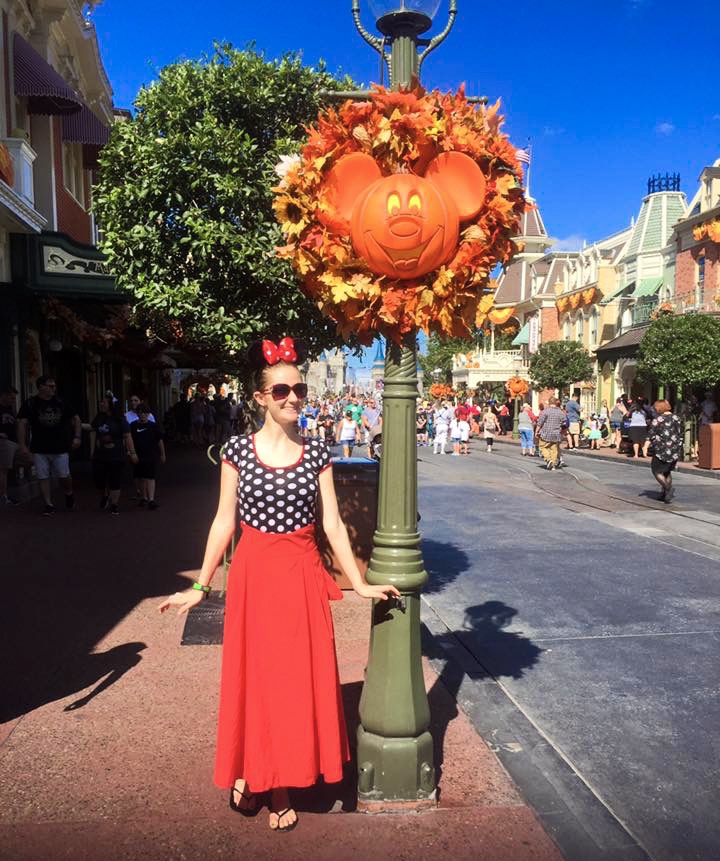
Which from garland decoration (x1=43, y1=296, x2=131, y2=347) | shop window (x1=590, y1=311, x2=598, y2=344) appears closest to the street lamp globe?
garland decoration (x1=43, y1=296, x2=131, y2=347)

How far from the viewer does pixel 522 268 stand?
4997 centimetres

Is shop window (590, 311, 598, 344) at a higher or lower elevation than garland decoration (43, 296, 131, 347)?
higher

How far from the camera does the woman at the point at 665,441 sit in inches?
438

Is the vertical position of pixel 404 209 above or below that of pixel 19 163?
below

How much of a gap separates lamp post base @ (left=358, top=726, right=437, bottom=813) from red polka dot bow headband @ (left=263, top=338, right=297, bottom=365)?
1.60m

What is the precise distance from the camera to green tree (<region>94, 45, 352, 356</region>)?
5.11 m

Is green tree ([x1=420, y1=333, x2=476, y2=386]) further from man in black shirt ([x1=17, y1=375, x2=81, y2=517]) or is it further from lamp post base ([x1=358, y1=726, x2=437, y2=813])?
lamp post base ([x1=358, y1=726, x2=437, y2=813])

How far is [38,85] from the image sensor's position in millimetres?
11281

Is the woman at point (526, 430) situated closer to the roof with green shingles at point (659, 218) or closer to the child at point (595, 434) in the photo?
the child at point (595, 434)

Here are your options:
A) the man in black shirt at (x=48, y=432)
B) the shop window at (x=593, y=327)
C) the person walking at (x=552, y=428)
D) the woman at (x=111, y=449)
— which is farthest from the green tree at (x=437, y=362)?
the man in black shirt at (x=48, y=432)

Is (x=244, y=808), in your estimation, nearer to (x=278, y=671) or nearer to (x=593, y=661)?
(x=278, y=671)

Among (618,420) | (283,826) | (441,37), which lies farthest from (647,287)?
(283,826)

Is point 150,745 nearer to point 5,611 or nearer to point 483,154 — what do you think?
point 5,611

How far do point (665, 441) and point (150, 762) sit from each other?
9923 millimetres
